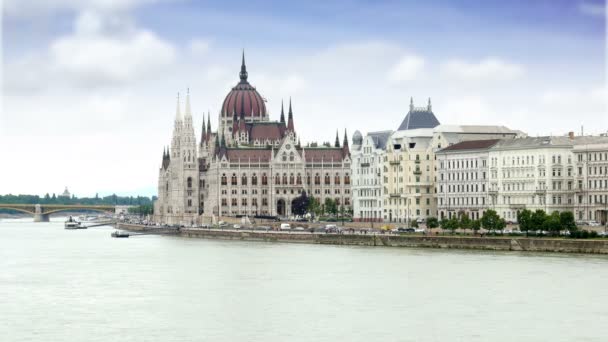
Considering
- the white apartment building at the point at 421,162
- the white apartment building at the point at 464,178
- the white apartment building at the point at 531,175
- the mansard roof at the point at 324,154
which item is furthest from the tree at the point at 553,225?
the mansard roof at the point at 324,154

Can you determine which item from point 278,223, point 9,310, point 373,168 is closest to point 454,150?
point 373,168

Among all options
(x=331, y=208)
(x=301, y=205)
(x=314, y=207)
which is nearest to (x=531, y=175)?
(x=331, y=208)

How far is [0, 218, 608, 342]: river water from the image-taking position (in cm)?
5353

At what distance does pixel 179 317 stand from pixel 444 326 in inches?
420

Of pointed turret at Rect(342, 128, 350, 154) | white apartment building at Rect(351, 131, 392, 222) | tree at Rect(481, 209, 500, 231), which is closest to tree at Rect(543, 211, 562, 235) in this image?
Result: tree at Rect(481, 209, 500, 231)

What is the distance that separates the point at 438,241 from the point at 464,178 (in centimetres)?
2452

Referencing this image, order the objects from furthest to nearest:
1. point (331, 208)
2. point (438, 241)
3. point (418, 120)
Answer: point (331, 208) → point (418, 120) → point (438, 241)

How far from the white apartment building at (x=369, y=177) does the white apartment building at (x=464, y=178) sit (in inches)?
484

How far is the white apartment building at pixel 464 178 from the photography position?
121875 mm

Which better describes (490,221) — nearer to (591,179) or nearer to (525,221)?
(525,221)

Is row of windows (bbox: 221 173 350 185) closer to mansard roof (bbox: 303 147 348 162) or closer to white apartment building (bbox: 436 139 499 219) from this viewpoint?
mansard roof (bbox: 303 147 348 162)

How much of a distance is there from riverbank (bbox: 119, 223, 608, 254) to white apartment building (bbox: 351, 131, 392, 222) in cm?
1336

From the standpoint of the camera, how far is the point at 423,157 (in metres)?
132

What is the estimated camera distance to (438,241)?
10069 centimetres
